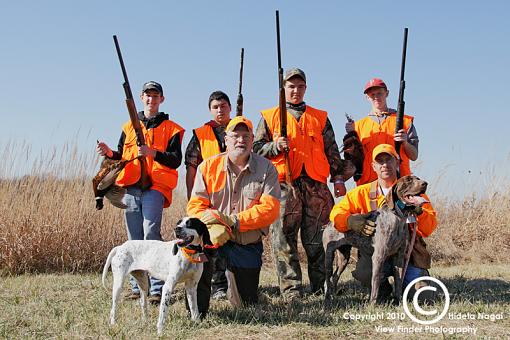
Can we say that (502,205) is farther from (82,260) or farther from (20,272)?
(20,272)

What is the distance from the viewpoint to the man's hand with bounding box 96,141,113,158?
5.68 metres

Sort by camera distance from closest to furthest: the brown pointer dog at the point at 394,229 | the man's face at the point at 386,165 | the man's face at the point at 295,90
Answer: the brown pointer dog at the point at 394,229 → the man's face at the point at 386,165 → the man's face at the point at 295,90

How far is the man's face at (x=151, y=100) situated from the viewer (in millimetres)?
5758

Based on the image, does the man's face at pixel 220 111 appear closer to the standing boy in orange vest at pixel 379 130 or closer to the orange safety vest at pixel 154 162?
the orange safety vest at pixel 154 162

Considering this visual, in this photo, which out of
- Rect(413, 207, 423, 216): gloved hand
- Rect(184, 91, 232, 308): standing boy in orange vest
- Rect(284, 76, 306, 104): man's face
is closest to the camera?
Rect(413, 207, 423, 216): gloved hand

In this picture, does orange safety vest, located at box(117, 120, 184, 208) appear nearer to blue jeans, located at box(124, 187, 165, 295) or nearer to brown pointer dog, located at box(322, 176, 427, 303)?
blue jeans, located at box(124, 187, 165, 295)

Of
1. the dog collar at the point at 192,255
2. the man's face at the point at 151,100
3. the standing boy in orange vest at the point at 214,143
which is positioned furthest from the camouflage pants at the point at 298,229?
the dog collar at the point at 192,255

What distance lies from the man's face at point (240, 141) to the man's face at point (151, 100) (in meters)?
1.22

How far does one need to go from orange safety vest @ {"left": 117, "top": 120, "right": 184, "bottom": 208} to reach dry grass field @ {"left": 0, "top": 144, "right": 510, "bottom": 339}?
4.01ft

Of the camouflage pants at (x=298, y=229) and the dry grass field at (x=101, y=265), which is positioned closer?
the dry grass field at (x=101, y=265)

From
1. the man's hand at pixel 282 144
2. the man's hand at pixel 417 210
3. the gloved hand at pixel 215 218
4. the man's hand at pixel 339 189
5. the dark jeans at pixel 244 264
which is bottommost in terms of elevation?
the dark jeans at pixel 244 264

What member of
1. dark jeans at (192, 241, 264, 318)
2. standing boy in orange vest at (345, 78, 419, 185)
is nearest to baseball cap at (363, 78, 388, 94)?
standing boy in orange vest at (345, 78, 419, 185)

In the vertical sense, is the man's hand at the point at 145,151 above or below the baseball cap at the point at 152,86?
below

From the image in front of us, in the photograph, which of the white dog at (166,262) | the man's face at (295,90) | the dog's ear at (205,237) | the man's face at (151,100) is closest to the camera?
the white dog at (166,262)
